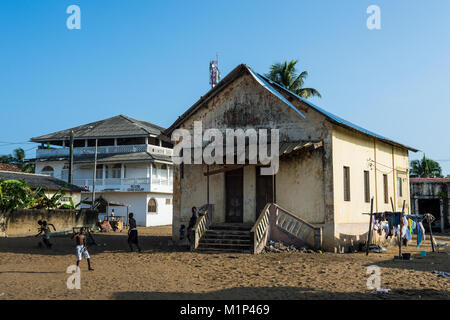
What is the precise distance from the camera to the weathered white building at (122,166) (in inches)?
1529

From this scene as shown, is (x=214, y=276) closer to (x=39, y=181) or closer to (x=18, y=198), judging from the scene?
(x=18, y=198)

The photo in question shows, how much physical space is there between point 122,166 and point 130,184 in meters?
2.11

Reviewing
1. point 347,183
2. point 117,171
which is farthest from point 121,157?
point 347,183

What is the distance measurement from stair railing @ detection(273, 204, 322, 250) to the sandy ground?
902mm

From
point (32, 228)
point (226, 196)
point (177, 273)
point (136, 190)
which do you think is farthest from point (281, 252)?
point (136, 190)

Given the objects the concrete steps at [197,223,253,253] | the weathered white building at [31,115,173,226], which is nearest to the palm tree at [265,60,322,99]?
the weathered white building at [31,115,173,226]

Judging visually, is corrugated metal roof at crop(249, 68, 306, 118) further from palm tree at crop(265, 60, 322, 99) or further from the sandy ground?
palm tree at crop(265, 60, 322, 99)

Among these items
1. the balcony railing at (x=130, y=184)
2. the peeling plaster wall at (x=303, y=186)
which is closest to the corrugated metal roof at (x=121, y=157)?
the balcony railing at (x=130, y=184)

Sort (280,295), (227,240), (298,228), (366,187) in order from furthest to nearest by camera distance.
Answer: (366,187) < (298,228) < (227,240) < (280,295)

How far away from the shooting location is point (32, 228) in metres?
24.2

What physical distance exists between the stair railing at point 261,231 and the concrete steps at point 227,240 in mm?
208

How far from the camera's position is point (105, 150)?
41.7 m

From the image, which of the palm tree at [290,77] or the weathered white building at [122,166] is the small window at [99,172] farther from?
the palm tree at [290,77]

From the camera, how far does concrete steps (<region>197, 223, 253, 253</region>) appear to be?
16.2 m
